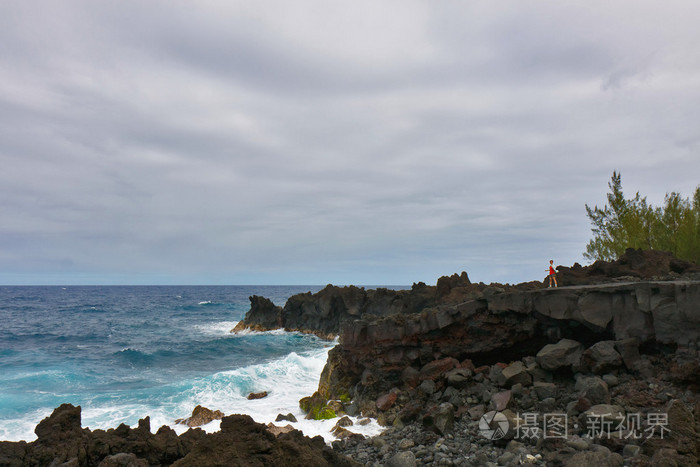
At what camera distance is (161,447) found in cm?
797

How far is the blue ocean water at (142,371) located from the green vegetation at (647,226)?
88.3ft

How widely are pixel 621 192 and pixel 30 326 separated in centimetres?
6903

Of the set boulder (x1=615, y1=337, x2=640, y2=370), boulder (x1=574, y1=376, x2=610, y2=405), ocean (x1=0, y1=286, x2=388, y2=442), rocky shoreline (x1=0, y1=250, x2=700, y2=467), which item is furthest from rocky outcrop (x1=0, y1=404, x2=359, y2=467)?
boulder (x1=615, y1=337, x2=640, y2=370)

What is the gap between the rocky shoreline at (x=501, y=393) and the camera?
7590mm

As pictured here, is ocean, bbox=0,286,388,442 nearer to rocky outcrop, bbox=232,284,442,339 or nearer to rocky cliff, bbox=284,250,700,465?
rocky cliff, bbox=284,250,700,465

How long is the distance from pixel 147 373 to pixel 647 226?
3966cm

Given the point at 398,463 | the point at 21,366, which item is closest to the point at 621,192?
the point at 398,463

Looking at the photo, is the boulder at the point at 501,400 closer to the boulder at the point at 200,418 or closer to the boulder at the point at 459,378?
the boulder at the point at 459,378

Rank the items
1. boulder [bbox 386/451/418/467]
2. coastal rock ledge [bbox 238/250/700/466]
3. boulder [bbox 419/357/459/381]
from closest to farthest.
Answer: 1. coastal rock ledge [bbox 238/250/700/466]
2. boulder [bbox 386/451/418/467]
3. boulder [bbox 419/357/459/381]

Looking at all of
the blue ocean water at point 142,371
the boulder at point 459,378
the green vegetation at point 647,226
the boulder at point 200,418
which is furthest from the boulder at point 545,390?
the green vegetation at point 647,226

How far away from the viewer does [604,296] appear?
531 inches

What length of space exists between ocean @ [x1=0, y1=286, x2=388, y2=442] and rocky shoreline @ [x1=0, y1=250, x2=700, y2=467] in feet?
9.00

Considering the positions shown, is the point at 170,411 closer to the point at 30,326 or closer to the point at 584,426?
the point at 584,426

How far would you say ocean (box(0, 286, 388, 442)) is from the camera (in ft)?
61.4
